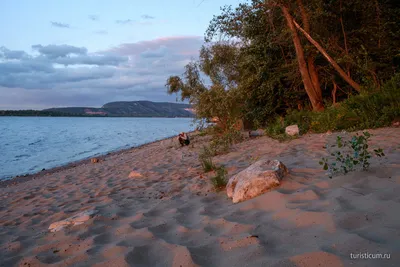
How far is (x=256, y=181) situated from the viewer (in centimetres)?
354

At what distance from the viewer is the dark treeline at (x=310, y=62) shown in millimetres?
9891

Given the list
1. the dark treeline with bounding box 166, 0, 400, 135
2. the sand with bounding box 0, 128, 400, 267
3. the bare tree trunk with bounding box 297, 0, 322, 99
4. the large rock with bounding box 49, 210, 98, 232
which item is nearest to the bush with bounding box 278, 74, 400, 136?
the dark treeline with bounding box 166, 0, 400, 135

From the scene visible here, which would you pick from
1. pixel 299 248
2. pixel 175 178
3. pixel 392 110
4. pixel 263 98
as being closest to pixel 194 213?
pixel 299 248

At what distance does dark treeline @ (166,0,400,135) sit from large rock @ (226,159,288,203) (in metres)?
5.68

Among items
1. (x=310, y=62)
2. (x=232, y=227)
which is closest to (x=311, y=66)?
(x=310, y=62)

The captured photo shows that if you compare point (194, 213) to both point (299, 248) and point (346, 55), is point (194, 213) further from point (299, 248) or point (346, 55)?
point (346, 55)

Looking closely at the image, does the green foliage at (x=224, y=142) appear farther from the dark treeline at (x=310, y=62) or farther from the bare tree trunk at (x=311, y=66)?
the bare tree trunk at (x=311, y=66)

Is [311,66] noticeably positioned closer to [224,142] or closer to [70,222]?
[224,142]

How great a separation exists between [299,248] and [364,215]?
0.68 meters

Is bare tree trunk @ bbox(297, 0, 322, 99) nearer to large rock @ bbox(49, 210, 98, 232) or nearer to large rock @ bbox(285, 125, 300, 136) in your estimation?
large rock @ bbox(285, 125, 300, 136)

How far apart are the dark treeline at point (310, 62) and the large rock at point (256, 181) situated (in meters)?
5.68

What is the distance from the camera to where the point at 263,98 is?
1393 cm

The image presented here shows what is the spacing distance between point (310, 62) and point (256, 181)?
10.1m

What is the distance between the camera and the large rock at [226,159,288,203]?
348cm
